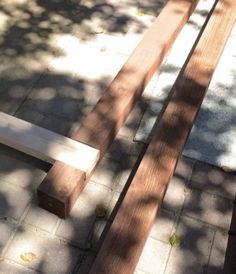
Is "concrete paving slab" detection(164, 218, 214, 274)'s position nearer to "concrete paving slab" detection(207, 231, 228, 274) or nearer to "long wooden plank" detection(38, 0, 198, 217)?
"concrete paving slab" detection(207, 231, 228, 274)

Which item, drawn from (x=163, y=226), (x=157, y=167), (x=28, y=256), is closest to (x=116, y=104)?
(x=157, y=167)

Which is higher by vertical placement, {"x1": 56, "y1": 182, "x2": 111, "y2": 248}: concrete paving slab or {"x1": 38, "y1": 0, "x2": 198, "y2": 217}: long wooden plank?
{"x1": 38, "y1": 0, "x2": 198, "y2": 217}: long wooden plank

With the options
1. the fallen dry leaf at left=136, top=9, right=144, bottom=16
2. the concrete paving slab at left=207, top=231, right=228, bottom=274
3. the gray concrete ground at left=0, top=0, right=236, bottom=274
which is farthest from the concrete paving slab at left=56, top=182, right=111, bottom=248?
the fallen dry leaf at left=136, top=9, right=144, bottom=16

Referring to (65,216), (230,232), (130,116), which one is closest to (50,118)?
(130,116)

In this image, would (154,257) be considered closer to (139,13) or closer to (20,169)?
(20,169)

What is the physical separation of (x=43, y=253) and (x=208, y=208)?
1.27 metres

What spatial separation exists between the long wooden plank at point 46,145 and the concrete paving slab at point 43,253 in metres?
0.56

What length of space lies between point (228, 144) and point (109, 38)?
5.55ft

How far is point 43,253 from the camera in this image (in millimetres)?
3043

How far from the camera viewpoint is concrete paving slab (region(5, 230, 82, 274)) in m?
2.99

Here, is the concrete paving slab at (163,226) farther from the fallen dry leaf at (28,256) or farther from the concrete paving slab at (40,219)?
the fallen dry leaf at (28,256)

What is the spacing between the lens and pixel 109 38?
15.0 feet

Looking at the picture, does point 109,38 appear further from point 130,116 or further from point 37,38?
point 130,116

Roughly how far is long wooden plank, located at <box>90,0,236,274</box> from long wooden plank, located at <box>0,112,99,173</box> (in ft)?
1.21
